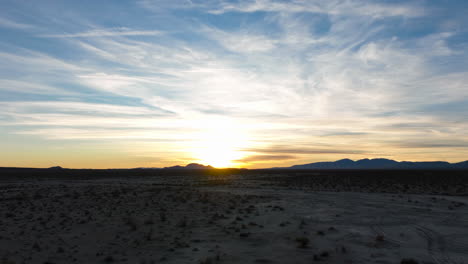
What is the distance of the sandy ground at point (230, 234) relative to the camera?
11742mm

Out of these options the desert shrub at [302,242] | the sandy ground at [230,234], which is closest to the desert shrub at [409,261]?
the sandy ground at [230,234]

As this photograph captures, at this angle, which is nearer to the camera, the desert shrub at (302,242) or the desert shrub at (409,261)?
the desert shrub at (409,261)

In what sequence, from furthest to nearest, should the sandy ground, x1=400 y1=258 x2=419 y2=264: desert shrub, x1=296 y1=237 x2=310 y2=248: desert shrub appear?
1. x1=296 y1=237 x2=310 y2=248: desert shrub
2. the sandy ground
3. x1=400 y1=258 x2=419 y2=264: desert shrub

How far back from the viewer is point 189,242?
547 inches

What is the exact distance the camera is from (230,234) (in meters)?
15.3

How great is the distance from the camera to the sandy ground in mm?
11742

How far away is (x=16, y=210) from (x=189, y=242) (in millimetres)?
14968

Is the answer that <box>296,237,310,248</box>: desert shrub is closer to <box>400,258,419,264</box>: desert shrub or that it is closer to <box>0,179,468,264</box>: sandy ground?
<box>0,179,468,264</box>: sandy ground

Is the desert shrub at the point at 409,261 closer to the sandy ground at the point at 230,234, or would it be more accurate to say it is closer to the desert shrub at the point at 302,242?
the sandy ground at the point at 230,234

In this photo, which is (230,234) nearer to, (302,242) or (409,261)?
(302,242)

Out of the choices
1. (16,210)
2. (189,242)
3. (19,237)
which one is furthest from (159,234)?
(16,210)

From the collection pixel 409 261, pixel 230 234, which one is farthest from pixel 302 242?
pixel 409 261

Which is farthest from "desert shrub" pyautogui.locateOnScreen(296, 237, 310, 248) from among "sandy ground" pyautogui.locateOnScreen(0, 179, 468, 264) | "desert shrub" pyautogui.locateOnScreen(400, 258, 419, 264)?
"desert shrub" pyautogui.locateOnScreen(400, 258, 419, 264)

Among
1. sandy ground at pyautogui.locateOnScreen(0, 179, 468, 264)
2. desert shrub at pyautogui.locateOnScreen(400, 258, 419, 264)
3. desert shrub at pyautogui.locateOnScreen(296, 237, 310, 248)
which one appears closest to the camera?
desert shrub at pyautogui.locateOnScreen(400, 258, 419, 264)
